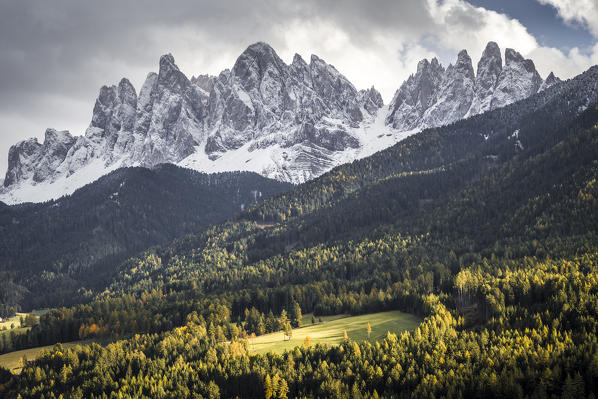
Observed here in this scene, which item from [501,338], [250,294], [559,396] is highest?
[250,294]

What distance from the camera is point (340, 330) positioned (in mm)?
129875

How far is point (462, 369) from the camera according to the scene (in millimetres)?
88000

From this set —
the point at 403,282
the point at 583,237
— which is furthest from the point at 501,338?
the point at 583,237

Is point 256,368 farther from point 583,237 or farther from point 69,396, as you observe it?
point 583,237

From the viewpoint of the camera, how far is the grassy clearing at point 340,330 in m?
121

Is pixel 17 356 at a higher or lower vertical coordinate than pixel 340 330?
higher

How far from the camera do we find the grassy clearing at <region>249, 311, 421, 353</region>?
12094 centimetres

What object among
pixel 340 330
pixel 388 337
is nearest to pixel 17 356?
pixel 340 330

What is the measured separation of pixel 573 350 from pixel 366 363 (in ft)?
126

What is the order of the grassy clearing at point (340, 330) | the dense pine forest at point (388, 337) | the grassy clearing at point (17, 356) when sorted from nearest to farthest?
the dense pine forest at point (388, 337)
the grassy clearing at point (340, 330)
the grassy clearing at point (17, 356)

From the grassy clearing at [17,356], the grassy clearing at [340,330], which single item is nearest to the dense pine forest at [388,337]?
the grassy clearing at [340,330]

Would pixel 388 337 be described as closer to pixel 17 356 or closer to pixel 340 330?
pixel 340 330

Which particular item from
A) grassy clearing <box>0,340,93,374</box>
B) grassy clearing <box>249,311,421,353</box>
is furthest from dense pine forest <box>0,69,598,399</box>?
grassy clearing <box>0,340,93,374</box>

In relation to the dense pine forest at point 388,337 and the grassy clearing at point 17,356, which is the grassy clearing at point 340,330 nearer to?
the dense pine forest at point 388,337
